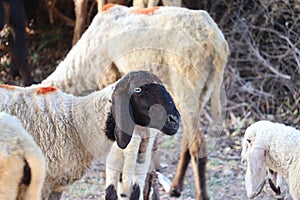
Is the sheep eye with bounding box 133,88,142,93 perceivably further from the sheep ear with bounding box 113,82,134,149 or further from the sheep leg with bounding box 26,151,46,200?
the sheep leg with bounding box 26,151,46,200

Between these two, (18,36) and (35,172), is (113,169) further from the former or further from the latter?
(18,36)

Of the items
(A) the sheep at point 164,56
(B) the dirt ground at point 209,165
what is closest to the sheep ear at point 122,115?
(A) the sheep at point 164,56

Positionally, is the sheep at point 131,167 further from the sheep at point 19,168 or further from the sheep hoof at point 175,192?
the sheep at point 19,168

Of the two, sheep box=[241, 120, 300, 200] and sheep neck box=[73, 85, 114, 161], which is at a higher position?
sheep neck box=[73, 85, 114, 161]

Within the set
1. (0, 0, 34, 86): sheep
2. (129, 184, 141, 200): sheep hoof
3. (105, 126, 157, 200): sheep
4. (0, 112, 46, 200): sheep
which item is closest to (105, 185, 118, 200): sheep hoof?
(105, 126, 157, 200): sheep

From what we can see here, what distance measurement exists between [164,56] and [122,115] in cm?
133

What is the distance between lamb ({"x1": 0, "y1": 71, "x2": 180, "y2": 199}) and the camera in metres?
4.13

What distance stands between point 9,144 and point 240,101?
17.5 ft

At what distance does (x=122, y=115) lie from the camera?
4121mm

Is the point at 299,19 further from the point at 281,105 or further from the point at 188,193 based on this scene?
the point at 188,193

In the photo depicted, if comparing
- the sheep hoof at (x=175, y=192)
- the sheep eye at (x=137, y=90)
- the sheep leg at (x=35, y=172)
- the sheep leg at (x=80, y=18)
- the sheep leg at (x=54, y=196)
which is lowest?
the sheep hoof at (x=175, y=192)

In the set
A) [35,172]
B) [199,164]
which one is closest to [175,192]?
[199,164]

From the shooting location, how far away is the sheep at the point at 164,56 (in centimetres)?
535

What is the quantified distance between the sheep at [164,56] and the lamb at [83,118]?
3.57ft
